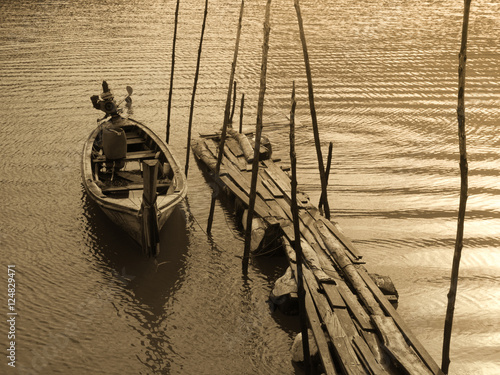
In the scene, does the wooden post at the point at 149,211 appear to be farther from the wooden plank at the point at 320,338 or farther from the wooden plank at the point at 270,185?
the wooden plank at the point at 320,338

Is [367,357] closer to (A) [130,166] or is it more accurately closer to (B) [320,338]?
(B) [320,338]

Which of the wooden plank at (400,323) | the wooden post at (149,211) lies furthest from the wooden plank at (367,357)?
the wooden post at (149,211)

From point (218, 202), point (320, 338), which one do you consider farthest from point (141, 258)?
point (320, 338)

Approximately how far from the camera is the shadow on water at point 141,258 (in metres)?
12.2

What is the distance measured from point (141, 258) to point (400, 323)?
5.37m

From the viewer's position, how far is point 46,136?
19.1 metres

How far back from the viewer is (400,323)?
9.73 m

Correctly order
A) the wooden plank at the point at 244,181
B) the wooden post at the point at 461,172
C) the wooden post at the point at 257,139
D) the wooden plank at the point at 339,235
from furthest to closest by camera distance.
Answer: the wooden plank at the point at 244,181 → the wooden plank at the point at 339,235 → the wooden post at the point at 257,139 → the wooden post at the point at 461,172

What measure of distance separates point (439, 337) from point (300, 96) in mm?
12850

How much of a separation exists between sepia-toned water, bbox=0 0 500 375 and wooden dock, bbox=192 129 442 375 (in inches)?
32.4

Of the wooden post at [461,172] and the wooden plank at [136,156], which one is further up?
the wooden post at [461,172]

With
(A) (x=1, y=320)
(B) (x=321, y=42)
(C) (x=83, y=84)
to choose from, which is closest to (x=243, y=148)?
(A) (x=1, y=320)

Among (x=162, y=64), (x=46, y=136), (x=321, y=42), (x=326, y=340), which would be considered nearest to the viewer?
(x=326, y=340)

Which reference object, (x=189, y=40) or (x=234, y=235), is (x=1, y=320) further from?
(x=189, y=40)
